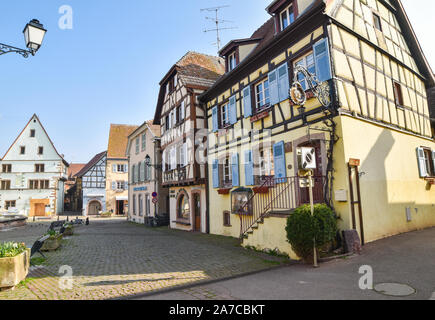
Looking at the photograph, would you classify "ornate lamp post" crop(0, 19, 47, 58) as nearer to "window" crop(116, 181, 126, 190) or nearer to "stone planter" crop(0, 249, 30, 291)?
"stone planter" crop(0, 249, 30, 291)

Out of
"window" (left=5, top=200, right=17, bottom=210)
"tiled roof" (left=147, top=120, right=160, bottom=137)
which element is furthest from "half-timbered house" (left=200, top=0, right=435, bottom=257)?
"window" (left=5, top=200, right=17, bottom=210)

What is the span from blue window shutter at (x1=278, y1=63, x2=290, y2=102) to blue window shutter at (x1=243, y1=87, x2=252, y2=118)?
1922 mm

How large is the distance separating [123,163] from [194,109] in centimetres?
2303

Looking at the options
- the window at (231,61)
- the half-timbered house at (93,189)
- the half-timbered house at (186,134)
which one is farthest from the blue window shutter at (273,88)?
the half-timbered house at (93,189)

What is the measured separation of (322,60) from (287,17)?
117 inches

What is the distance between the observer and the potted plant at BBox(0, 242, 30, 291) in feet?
18.3

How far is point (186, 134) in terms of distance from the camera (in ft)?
52.4

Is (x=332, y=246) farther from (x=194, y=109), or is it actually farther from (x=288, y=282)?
(x=194, y=109)

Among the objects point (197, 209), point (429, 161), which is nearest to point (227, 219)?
point (197, 209)

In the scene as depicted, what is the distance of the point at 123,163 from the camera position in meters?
36.1

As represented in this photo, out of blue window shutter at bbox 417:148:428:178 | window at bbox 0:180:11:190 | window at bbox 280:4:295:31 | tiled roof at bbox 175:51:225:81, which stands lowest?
blue window shutter at bbox 417:148:428:178

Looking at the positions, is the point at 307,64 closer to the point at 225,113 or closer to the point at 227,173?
the point at 225,113

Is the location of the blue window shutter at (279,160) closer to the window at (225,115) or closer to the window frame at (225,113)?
the window frame at (225,113)

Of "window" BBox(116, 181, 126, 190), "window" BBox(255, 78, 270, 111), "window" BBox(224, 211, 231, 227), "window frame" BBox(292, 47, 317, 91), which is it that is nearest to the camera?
"window frame" BBox(292, 47, 317, 91)
